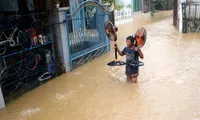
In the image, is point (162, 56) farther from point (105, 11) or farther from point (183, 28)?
point (183, 28)

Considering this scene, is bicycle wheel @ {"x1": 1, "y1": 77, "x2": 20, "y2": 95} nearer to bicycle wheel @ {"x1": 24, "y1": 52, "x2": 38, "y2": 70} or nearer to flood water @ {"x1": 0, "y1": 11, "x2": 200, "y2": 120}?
flood water @ {"x1": 0, "y1": 11, "x2": 200, "y2": 120}

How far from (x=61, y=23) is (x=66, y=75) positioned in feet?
4.48

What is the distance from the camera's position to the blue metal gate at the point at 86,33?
6.23 metres

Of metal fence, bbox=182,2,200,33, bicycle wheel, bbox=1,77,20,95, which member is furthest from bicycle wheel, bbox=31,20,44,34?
metal fence, bbox=182,2,200,33

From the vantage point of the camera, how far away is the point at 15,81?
4.74m

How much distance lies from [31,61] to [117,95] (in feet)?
6.90

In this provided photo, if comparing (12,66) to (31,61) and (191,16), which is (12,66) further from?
(191,16)

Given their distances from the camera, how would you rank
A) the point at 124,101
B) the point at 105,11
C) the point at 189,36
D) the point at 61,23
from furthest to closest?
the point at 189,36 → the point at 105,11 → the point at 61,23 → the point at 124,101

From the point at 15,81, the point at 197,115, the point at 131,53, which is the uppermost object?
the point at 131,53

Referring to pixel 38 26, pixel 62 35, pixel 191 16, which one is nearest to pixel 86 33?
pixel 62 35

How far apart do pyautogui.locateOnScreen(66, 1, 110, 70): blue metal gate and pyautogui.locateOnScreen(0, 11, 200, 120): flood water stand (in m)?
0.41

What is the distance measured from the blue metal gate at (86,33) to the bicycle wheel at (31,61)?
3.86 ft

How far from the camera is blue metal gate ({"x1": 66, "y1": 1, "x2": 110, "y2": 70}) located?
20.4 ft

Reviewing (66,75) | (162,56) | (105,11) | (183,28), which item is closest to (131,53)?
(66,75)
